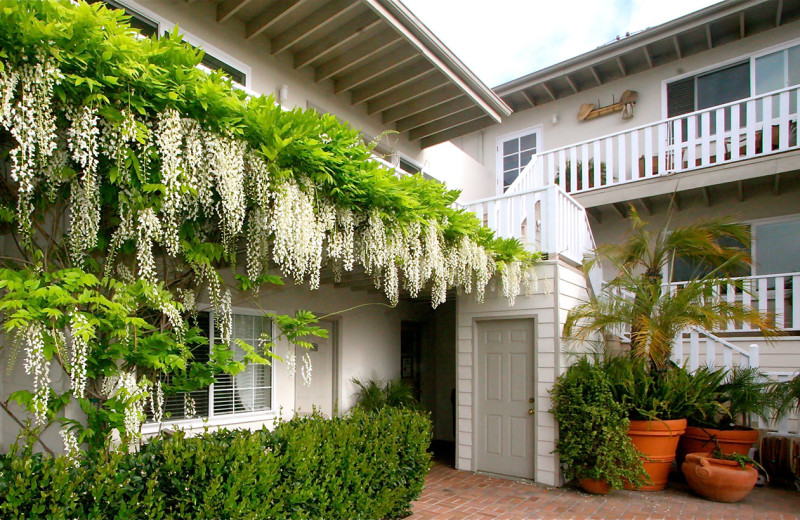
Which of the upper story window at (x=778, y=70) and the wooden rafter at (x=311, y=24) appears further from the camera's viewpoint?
the upper story window at (x=778, y=70)

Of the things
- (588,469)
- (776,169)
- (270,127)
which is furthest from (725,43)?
(270,127)

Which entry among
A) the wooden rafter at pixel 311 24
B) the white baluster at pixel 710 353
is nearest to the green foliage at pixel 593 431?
the white baluster at pixel 710 353

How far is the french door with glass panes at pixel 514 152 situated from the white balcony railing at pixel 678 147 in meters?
1.58

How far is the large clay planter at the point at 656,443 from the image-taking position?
5734mm

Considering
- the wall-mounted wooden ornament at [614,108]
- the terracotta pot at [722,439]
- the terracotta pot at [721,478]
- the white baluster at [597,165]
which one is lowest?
the terracotta pot at [721,478]

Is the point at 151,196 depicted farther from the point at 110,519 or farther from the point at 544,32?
the point at 544,32

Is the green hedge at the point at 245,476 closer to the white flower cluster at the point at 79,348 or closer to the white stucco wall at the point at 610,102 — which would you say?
the white flower cluster at the point at 79,348

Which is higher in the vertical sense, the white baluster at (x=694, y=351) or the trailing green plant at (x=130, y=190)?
the trailing green plant at (x=130, y=190)

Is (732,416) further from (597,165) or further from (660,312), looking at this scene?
(597,165)

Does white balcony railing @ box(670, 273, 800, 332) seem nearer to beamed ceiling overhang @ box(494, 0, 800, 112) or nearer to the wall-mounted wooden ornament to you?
the wall-mounted wooden ornament

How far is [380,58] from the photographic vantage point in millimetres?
6730

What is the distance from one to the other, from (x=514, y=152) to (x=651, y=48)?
3.25 m

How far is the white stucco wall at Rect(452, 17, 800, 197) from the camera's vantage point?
8.69 meters

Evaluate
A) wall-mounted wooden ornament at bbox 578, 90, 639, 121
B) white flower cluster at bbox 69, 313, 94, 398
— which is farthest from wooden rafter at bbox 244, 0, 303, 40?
wall-mounted wooden ornament at bbox 578, 90, 639, 121
